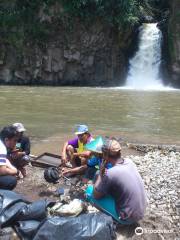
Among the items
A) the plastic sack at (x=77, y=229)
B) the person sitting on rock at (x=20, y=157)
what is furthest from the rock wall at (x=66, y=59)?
the plastic sack at (x=77, y=229)

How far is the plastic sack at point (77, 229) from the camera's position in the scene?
17.2ft

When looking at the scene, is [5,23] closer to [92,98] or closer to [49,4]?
[49,4]

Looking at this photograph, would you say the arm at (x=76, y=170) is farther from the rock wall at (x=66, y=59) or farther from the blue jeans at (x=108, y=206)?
the rock wall at (x=66, y=59)

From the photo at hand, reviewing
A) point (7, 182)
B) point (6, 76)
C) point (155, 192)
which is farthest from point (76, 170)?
point (6, 76)

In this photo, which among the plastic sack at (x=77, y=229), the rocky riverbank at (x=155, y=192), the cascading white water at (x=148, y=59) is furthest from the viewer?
the cascading white water at (x=148, y=59)

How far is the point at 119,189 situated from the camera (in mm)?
5730

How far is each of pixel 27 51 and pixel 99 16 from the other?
209 inches

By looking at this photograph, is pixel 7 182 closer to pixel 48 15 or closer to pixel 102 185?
pixel 102 185

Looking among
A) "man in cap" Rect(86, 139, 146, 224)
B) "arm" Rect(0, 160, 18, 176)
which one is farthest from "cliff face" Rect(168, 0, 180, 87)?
"man in cap" Rect(86, 139, 146, 224)

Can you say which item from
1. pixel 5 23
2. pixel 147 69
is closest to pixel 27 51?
pixel 5 23

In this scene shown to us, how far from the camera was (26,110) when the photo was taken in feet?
61.6

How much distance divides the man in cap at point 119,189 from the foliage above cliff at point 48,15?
27.5 metres

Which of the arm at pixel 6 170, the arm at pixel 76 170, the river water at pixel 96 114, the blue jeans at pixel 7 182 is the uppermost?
the arm at pixel 6 170

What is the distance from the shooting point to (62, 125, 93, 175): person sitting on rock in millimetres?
8086
